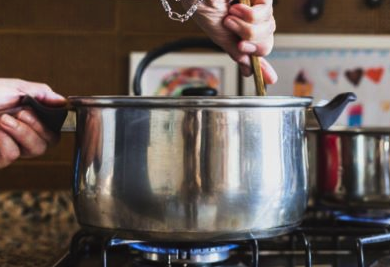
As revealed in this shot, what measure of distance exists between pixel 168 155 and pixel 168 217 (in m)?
0.06

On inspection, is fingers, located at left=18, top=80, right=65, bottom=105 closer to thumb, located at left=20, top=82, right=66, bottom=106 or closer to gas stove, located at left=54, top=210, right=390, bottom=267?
thumb, located at left=20, top=82, right=66, bottom=106

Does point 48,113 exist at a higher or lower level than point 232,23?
lower

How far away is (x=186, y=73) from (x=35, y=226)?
1.31 feet

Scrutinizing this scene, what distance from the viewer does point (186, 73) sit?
1229 mm

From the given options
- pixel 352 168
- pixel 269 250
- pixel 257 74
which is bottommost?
pixel 269 250

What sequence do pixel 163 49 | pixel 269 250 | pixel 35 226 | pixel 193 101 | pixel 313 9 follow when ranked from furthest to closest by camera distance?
pixel 313 9 → pixel 35 226 → pixel 163 49 → pixel 269 250 → pixel 193 101

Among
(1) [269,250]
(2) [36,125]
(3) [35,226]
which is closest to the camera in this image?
(2) [36,125]

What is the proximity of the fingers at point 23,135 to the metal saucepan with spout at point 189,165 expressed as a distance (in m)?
0.09

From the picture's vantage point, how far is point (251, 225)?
2.10 feet

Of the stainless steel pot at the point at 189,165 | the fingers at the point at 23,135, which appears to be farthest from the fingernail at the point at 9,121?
the stainless steel pot at the point at 189,165

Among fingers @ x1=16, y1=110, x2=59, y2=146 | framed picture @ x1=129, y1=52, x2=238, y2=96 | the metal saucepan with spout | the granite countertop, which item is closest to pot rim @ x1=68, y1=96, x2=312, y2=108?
the metal saucepan with spout

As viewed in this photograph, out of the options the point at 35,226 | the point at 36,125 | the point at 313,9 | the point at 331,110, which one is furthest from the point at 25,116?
the point at 313,9

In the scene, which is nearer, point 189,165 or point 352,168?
point 189,165

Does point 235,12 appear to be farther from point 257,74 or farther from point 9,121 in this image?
point 9,121
